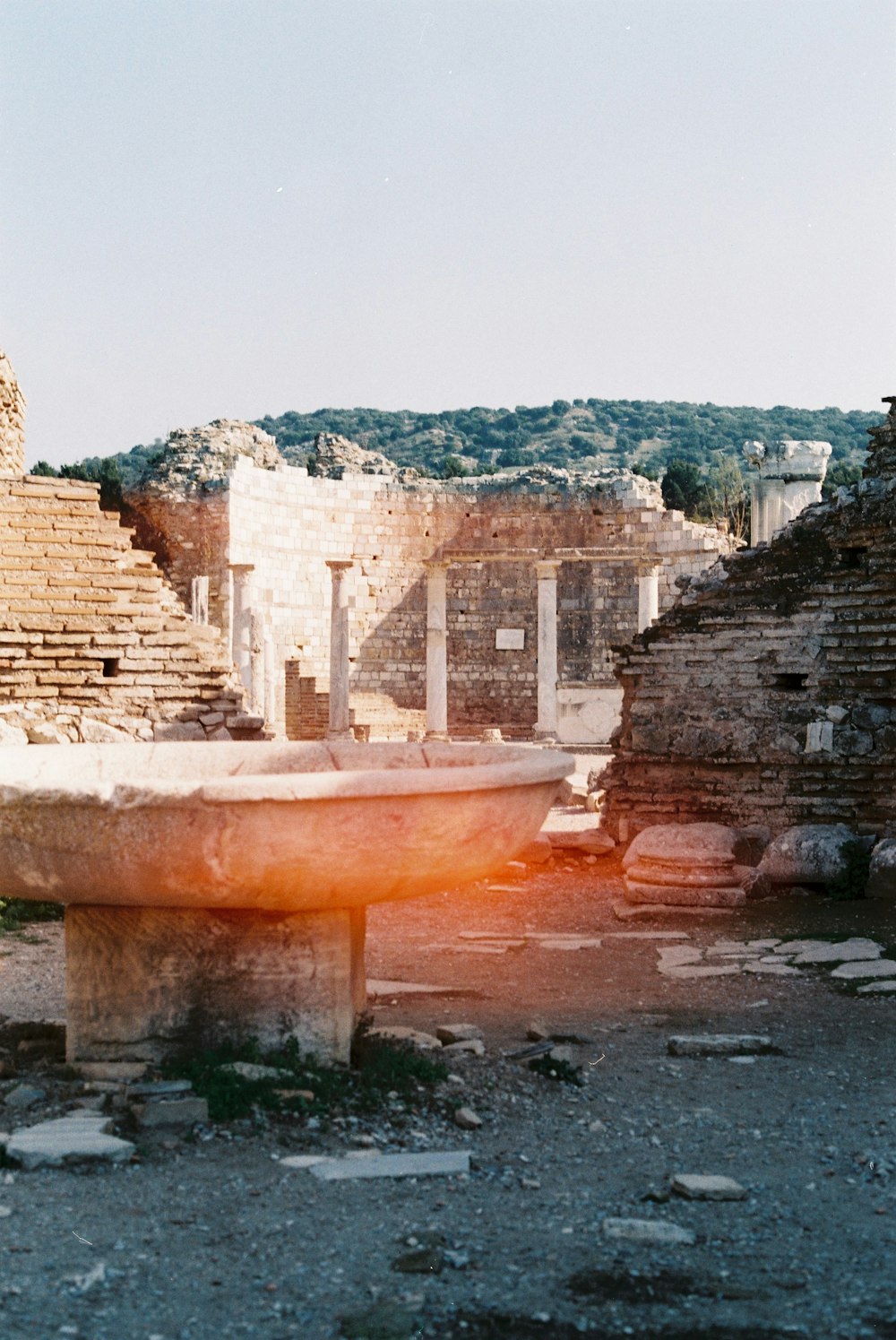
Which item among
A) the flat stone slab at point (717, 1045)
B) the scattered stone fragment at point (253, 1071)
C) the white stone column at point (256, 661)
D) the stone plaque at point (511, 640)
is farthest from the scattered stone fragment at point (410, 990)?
the stone plaque at point (511, 640)

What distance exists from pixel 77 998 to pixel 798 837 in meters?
6.52

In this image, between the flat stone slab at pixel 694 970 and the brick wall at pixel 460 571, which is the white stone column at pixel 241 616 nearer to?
the brick wall at pixel 460 571

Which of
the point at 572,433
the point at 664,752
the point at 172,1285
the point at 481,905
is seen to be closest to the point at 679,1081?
the point at 172,1285

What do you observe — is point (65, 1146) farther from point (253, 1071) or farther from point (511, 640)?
point (511, 640)

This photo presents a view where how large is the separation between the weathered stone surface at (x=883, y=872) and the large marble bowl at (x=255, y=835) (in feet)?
18.1

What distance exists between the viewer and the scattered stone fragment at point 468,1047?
16.0ft

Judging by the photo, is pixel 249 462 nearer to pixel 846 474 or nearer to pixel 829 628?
pixel 829 628

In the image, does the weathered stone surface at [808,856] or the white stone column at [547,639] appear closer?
the weathered stone surface at [808,856]

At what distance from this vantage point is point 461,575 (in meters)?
27.3

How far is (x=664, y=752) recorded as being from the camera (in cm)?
1080

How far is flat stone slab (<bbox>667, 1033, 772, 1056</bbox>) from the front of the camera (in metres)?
5.25

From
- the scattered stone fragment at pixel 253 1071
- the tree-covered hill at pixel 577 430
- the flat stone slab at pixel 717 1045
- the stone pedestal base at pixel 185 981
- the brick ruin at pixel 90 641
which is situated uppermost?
the tree-covered hill at pixel 577 430

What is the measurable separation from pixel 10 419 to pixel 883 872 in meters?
8.76

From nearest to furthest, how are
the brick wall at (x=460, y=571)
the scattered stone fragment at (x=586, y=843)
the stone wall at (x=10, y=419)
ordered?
1. the scattered stone fragment at (x=586, y=843)
2. the stone wall at (x=10, y=419)
3. the brick wall at (x=460, y=571)
